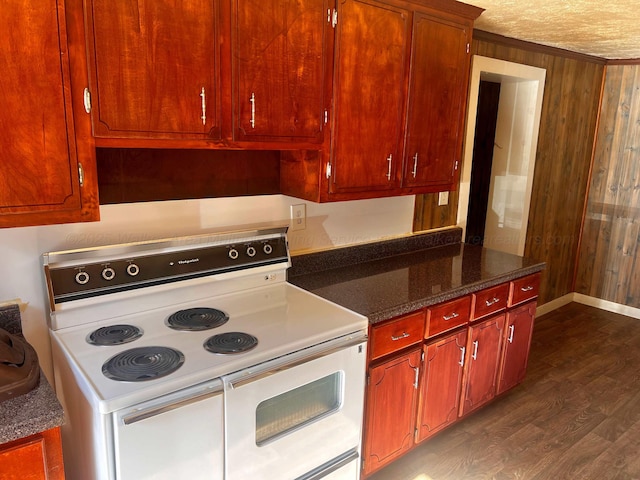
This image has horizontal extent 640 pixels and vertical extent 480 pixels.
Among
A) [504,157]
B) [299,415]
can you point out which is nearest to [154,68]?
[299,415]

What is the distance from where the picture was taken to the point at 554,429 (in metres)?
2.64

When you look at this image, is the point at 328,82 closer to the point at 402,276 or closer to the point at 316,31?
the point at 316,31

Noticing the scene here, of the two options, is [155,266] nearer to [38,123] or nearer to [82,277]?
[82,277]

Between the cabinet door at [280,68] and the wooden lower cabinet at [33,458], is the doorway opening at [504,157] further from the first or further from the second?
the wooden lower cabinet at [33,458]

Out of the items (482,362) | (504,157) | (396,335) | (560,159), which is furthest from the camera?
(560,159)

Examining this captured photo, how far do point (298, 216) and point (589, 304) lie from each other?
346 cm

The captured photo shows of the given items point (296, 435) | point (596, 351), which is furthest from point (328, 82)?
point (596, 351)

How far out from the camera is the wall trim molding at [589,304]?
423 centimetres

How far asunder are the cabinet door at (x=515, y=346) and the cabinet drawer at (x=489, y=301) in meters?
0.12

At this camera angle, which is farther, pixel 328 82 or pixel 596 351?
pixel 596 351

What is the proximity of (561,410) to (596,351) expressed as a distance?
1.02m

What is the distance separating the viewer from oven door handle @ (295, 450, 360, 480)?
70.3 inches

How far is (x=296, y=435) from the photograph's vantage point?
170 cm

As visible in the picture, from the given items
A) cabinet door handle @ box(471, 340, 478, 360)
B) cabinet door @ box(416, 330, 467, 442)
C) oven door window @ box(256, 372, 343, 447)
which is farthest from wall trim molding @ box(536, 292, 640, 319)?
oven door window @ box(256, 372, 343, 447)
